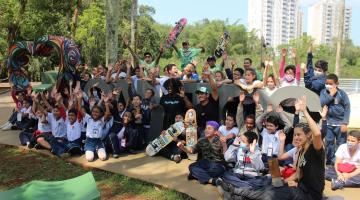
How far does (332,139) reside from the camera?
6.67 metres

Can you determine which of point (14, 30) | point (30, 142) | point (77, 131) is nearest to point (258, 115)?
point (77, 131)

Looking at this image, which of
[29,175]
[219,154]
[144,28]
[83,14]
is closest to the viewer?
[219,154]

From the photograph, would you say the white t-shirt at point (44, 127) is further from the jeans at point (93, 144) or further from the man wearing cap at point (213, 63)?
the man wearing cap at point (213, 63)

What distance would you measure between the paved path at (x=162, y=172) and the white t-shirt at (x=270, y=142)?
91 cm

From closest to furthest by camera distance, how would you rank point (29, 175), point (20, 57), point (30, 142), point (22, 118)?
point (29, 175) → point (30, 142) → point (22, 118) → point (20, 57)

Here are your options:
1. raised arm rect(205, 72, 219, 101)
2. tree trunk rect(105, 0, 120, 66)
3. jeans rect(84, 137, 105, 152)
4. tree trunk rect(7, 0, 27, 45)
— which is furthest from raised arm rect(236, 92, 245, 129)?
tree trunk rect(7, 0, 27, 45)

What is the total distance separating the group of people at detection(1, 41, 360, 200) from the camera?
5.32 m

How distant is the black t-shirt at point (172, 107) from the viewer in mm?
7566

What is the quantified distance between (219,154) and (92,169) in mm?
2327

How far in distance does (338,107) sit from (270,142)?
4.12ft

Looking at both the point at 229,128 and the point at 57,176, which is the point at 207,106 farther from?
the point at 57,176

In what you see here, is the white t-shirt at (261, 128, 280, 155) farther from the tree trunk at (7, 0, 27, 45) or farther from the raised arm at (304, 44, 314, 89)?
the tree trunk at (7, 0, 27, 45)

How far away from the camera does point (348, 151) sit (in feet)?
19.4

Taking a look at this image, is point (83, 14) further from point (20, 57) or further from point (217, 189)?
point (217, 189)
